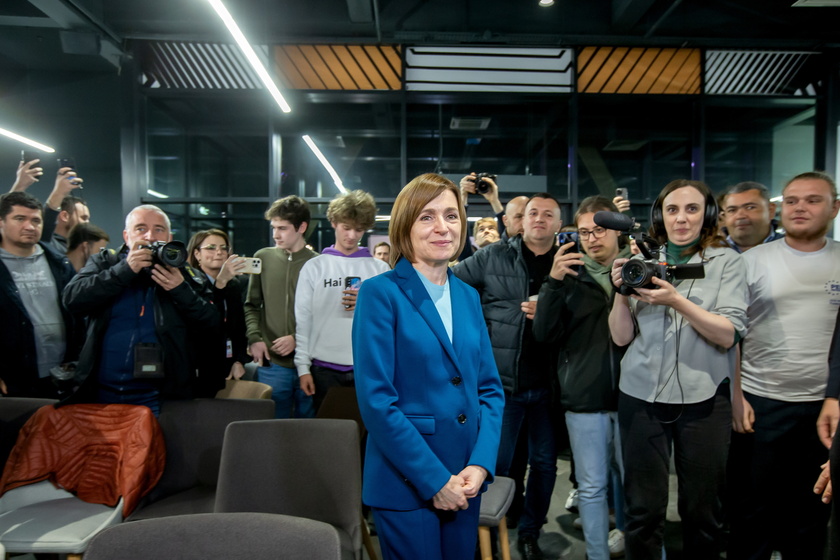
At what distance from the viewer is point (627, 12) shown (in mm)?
5027

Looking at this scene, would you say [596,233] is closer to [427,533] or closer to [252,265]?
[427,533]

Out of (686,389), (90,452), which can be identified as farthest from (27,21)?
(686,389)

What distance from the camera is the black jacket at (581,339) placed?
2.03 metres

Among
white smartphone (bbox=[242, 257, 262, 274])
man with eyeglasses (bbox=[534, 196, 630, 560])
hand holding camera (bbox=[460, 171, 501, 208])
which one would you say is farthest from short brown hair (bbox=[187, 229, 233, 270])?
man with eyeglasses (bbox=[534, 196, 630, 560])

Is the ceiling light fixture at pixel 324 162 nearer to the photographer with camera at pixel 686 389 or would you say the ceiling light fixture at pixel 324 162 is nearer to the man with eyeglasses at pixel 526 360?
the man with eyeglasses at pixel 526 360

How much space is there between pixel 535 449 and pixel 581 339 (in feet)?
1.92

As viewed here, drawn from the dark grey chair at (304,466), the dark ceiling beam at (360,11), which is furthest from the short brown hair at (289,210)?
the dark ceiling beam at (360,11)

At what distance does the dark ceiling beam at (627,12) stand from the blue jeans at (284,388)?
15.5 ft

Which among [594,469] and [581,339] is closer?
[594,469]

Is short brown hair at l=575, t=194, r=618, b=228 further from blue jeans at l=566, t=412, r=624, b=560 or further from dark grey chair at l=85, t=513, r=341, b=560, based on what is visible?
dark grey chair at l=85, t=513, r=341, b=560

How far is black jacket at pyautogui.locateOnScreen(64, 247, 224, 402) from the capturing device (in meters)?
1.90

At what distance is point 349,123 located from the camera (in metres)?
5.82

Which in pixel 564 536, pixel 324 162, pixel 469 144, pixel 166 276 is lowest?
pixel 564 536

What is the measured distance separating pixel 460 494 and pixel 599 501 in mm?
1098
